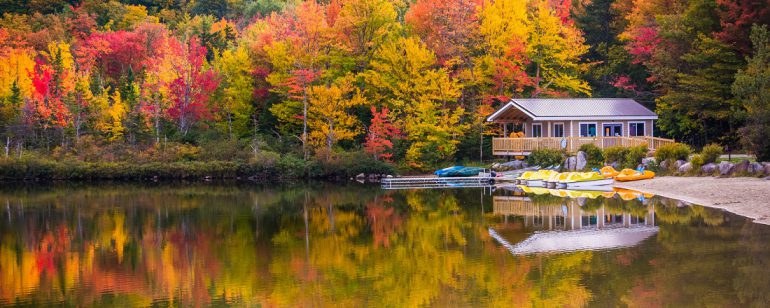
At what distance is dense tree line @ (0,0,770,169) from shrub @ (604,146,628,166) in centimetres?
480

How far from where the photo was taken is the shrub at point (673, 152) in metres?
37.1

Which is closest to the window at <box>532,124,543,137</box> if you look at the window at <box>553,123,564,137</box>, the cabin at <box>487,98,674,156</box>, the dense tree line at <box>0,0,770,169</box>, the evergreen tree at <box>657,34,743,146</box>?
the cabin at <box>487,98,674,156</box>

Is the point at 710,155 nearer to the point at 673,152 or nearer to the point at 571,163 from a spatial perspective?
the point at 673,152

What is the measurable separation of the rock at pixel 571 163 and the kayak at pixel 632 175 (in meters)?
4.44

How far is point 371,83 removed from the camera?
50844mm

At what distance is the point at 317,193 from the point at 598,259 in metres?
21.8

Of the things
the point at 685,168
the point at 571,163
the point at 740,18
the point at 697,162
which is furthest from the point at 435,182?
the point at 740,18

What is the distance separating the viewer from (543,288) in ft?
50.2

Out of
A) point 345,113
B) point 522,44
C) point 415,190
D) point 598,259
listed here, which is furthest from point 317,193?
point 598,259

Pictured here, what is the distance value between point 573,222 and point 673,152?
1533 cm

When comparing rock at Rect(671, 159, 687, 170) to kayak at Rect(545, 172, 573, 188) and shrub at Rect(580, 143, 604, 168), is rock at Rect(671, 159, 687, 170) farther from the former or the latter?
shrub at Rect(580, 143, 604, 168)

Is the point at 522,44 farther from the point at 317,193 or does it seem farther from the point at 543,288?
the point at 543,288

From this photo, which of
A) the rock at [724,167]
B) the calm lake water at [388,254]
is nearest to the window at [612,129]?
the rock at [724,167]

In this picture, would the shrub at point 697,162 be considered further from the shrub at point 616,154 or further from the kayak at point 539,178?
the kayak at point 539,178
